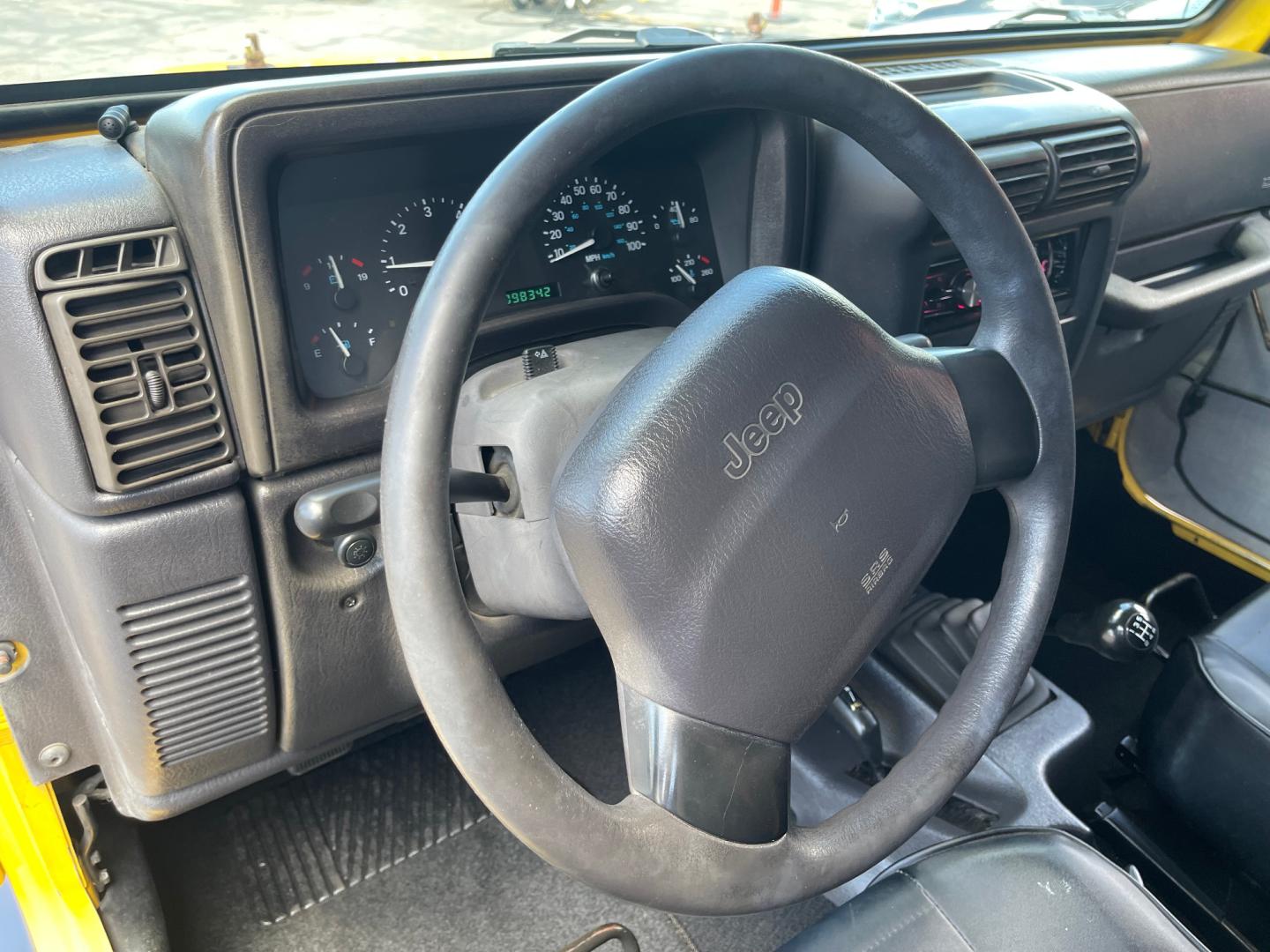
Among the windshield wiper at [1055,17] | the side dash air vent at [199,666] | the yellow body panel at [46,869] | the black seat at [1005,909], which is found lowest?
the yellow body panel at [46,869]

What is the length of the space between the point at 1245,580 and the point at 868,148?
1.77 meters

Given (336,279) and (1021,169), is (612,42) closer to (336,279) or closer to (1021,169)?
(1021,169)

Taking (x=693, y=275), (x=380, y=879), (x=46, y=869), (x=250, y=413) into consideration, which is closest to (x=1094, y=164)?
(x=693, y=275)

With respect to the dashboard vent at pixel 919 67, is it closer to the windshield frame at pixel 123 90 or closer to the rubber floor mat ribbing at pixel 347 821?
the windshield frame at pixel 123 90

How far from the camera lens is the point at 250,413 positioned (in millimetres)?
865

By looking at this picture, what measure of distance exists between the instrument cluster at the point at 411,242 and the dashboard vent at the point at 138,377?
3.5 inches

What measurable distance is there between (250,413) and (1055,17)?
1896 mm

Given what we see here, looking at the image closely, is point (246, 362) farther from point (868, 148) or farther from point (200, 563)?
point (868, 148)

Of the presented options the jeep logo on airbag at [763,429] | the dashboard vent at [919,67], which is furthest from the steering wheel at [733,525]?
the dashboard vent at [919,67]

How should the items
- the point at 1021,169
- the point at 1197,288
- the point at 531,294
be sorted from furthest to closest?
the point at 1197,288, the point at 1021,169, the point at 531,294

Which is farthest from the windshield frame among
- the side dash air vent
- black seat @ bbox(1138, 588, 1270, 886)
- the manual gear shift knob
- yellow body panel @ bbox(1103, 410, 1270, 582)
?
yellow body panel @ bbox(1103, 410, 1270, 582)

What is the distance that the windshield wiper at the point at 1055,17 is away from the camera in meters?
1.98

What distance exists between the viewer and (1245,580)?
211cm

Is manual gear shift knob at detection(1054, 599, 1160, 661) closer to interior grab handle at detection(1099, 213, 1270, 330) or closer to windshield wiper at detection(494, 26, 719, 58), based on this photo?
interior grab handle at detection(1099, 213, 1270, 330)
